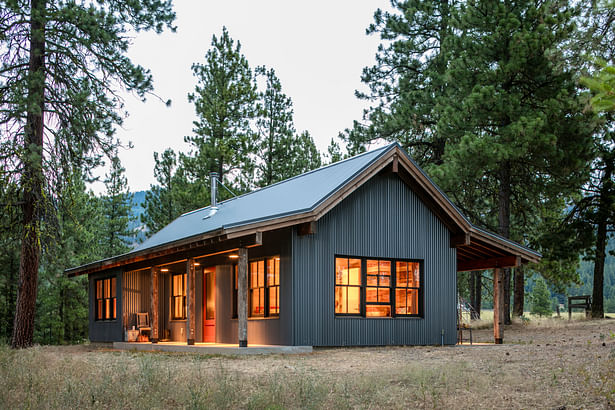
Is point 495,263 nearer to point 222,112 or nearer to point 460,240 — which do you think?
point 460,240

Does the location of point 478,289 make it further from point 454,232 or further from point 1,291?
→ point 1,291

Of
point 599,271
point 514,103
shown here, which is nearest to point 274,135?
point 514,103

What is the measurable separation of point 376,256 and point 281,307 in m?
2.83

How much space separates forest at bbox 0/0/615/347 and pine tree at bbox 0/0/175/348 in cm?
6

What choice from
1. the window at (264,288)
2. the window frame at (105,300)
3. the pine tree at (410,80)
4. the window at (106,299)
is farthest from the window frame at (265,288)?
the pine tree at (410,80)

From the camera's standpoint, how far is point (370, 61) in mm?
30984

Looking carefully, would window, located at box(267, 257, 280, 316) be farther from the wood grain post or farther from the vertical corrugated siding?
the vertical corrugated siding

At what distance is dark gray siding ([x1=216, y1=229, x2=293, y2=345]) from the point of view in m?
14.9

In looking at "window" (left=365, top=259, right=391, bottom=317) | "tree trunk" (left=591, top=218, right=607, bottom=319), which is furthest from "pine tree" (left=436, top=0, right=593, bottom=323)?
"window" (left=365, top=259, right=391, bottom=317)

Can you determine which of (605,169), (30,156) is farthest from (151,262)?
(605,169)

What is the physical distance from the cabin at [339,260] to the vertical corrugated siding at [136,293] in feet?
8.56

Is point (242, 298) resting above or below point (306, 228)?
below

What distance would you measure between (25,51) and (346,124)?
1766 cm

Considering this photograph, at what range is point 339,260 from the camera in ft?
51.8
